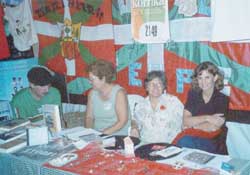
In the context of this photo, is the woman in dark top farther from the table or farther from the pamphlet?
the pamphlet

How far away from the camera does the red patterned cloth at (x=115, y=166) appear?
6.08 feet

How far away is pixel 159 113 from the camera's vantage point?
2.85m

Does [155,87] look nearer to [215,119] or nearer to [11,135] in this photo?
[215,119]

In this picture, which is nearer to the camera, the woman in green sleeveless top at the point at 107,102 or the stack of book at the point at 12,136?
the stack of book at the point at 12,136

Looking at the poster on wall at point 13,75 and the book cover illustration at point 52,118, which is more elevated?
the poster on wall at point 13,75

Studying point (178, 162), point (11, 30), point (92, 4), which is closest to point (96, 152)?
point (178, 162)

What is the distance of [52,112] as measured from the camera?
2621 mm

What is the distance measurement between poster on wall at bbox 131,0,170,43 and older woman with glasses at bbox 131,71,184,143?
0.37 meters

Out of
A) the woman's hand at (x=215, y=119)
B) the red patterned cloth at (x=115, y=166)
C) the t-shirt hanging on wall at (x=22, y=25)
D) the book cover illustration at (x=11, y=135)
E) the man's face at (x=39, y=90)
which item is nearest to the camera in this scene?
the red patterned cloth at (x=115, y=166)

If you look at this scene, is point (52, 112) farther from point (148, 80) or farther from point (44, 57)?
point (44, 57)

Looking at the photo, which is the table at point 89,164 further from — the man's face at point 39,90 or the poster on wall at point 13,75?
the poster on wall at point 13,75

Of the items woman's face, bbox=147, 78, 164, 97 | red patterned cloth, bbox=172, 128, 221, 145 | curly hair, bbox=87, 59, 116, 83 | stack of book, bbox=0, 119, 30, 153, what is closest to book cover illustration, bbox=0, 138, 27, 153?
stack of book, bbox=0, 119, 30, 153

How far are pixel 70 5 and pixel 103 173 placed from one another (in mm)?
2363

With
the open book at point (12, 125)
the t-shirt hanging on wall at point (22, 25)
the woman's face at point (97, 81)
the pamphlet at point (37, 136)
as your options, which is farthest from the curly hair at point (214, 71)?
the t-shirt hanging on wall at point (22, 25)
